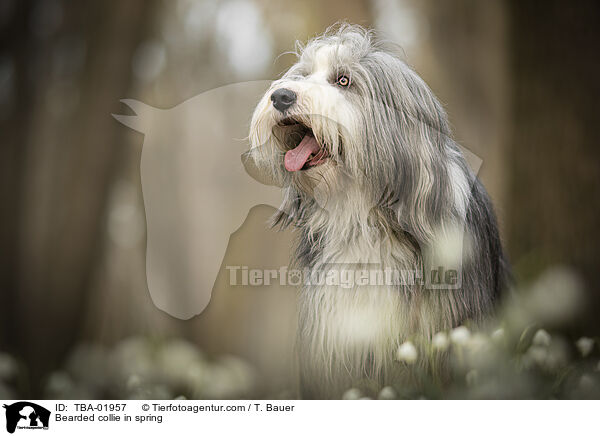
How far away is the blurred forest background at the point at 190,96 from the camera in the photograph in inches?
95.5

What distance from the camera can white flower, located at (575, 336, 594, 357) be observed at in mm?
2369

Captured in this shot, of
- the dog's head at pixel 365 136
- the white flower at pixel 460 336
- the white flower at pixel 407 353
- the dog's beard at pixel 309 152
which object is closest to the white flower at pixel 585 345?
the white flower at pixel 460 336

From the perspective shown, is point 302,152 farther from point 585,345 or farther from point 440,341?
point 585,345

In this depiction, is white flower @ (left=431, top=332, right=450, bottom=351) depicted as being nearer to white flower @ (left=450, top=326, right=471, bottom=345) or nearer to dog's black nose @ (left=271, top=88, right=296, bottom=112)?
white flower @ (left=450, top=326, right=471, bottom=345)

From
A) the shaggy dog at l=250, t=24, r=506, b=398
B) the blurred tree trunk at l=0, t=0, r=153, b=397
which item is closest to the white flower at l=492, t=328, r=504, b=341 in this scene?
the shaggy dog at l=250, t=24, r=506, b=398

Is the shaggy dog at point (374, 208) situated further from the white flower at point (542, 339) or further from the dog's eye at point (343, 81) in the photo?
the white flower at point (542, 339)

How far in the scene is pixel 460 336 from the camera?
7.21 feet

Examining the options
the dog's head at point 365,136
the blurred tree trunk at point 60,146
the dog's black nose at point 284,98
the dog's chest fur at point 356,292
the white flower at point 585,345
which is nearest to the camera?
the dog's black nose at point 284,98

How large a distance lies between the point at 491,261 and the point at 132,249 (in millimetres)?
1539

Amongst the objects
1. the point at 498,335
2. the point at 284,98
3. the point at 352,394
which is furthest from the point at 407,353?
the point at 284,98

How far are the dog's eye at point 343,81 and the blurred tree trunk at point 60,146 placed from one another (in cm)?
96

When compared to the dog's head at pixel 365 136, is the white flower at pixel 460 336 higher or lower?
lower
